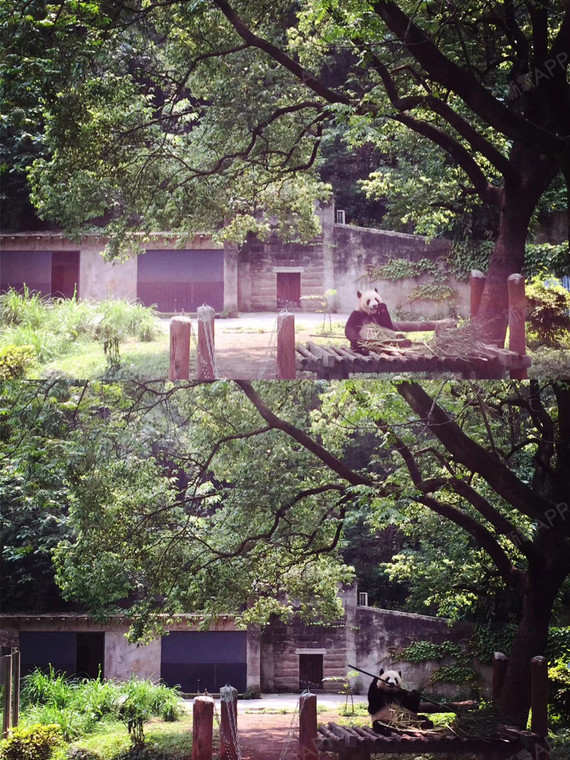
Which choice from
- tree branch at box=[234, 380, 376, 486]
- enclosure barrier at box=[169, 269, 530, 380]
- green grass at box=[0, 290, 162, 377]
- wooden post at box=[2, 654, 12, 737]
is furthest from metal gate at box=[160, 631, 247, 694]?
green grass at box=[0, 290, 162, 377]

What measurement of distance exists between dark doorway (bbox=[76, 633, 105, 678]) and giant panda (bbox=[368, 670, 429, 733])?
1.33 m

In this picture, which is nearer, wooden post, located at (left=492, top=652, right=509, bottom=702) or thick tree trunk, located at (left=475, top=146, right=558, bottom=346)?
thick tree trunk, located at (left=475, top=146, right=558, bottom=346)

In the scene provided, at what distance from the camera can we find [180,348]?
206 inches

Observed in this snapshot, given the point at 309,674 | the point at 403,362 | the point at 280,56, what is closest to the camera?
the point at 280,56

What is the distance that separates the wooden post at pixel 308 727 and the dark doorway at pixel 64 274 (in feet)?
7.29

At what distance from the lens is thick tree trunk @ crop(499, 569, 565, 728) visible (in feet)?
18.2

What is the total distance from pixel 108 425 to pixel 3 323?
75 centimetres

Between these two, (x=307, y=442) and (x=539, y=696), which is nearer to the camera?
(x=539, y=696)

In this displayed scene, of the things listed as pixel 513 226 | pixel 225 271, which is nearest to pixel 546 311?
pixel 513 226

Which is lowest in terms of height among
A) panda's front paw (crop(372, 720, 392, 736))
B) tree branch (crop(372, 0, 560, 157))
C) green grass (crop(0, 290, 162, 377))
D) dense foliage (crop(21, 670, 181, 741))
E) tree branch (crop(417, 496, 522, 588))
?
panda's front paw (crop(372, 720, 392, 736))

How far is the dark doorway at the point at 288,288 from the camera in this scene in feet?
16.9

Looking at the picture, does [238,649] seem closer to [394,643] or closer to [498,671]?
[394,643]

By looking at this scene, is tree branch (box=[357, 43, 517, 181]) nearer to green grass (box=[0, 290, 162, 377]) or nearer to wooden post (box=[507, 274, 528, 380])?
wooden post (box=[507, 274, 528, 380])

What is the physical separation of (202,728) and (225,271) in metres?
2.17
